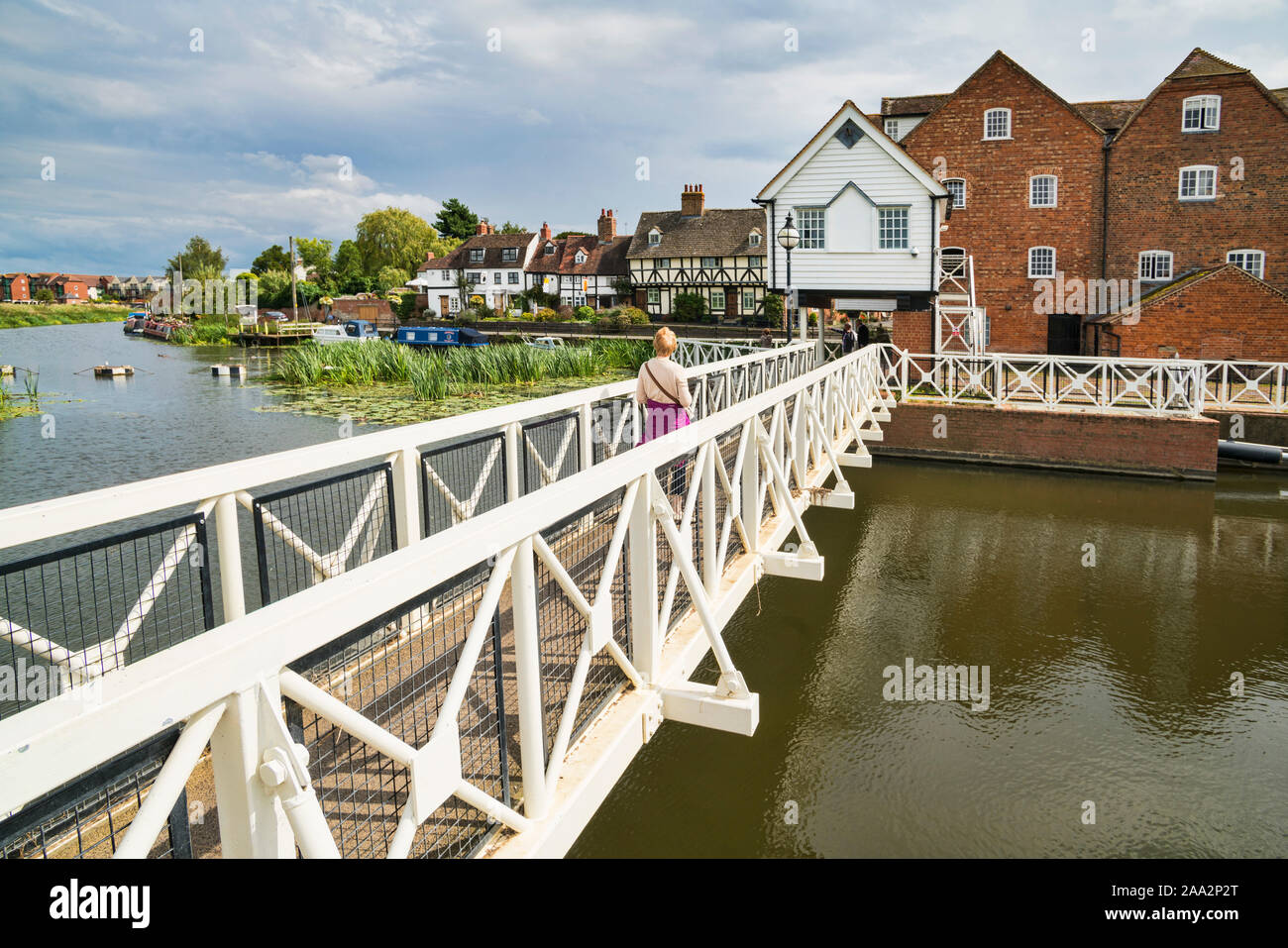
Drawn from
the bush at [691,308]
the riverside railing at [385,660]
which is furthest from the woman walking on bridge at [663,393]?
the bush at [691,308]

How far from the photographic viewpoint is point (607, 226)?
62875 millimetres

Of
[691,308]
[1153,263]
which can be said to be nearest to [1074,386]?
[1153,263]

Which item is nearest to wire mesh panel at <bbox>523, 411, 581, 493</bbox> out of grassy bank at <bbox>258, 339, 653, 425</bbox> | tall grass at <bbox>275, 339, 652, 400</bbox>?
grassy bank at <bbox>258, 339, 653, 425</bbox>

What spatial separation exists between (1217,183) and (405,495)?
3101 centimetres

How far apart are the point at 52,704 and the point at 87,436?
22.7 m

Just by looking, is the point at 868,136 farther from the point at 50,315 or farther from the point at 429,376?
the point at 50,315

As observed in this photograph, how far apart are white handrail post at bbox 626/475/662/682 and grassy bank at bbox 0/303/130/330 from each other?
97.3 meters

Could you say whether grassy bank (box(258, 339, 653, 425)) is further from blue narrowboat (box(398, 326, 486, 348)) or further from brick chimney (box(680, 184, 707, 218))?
brick chimney (box(680, 184, 707, 218))

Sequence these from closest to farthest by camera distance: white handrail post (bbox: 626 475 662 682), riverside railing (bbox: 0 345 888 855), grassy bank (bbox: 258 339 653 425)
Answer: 1. riverside railing (bbox: 0 345 888 855)
2. white handrail post (bbox: 626 475 662 682)
3. grassy bank (bbox: 258 339 653 425)

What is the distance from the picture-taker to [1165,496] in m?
17.8

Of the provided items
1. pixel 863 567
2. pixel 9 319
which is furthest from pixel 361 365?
pixel 9 319

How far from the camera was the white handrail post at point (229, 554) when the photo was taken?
179 inches

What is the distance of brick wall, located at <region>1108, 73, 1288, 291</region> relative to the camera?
2725 centimetres
